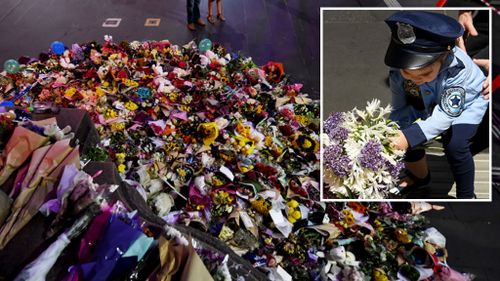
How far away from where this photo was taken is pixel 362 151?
2.26 meters

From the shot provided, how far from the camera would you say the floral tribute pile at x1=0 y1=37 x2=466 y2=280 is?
11.8 feet

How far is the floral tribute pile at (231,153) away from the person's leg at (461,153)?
1.48m

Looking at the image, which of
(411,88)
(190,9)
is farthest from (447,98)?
(190,9)

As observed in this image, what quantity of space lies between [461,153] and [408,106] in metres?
0.38

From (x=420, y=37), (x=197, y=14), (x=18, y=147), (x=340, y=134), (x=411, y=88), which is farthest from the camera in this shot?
(x=197, y=14)

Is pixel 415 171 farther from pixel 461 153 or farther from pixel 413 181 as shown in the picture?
pixel 461 153

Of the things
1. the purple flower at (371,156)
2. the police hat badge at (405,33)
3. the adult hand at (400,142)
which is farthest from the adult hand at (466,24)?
the purple flower at (371,156)

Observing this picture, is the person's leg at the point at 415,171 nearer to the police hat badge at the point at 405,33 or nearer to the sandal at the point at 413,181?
the sandal at the point at 413,181

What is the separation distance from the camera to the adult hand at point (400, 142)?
2.11m

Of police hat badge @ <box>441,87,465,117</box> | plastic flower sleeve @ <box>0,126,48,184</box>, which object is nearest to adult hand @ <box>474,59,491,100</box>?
police hat badge @ <box>441,87,465,117</box>

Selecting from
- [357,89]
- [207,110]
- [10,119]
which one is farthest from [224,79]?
[357,89]

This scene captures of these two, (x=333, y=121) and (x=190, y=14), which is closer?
(x=333, y=121)

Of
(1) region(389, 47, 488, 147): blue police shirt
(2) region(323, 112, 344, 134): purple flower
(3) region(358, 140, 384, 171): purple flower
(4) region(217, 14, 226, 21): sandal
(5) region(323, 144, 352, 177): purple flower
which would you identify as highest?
(1) region(389, 47, 488, 147): blue police shirt

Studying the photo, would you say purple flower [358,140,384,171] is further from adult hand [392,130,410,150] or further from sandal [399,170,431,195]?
sandal [399,170,431,195]
